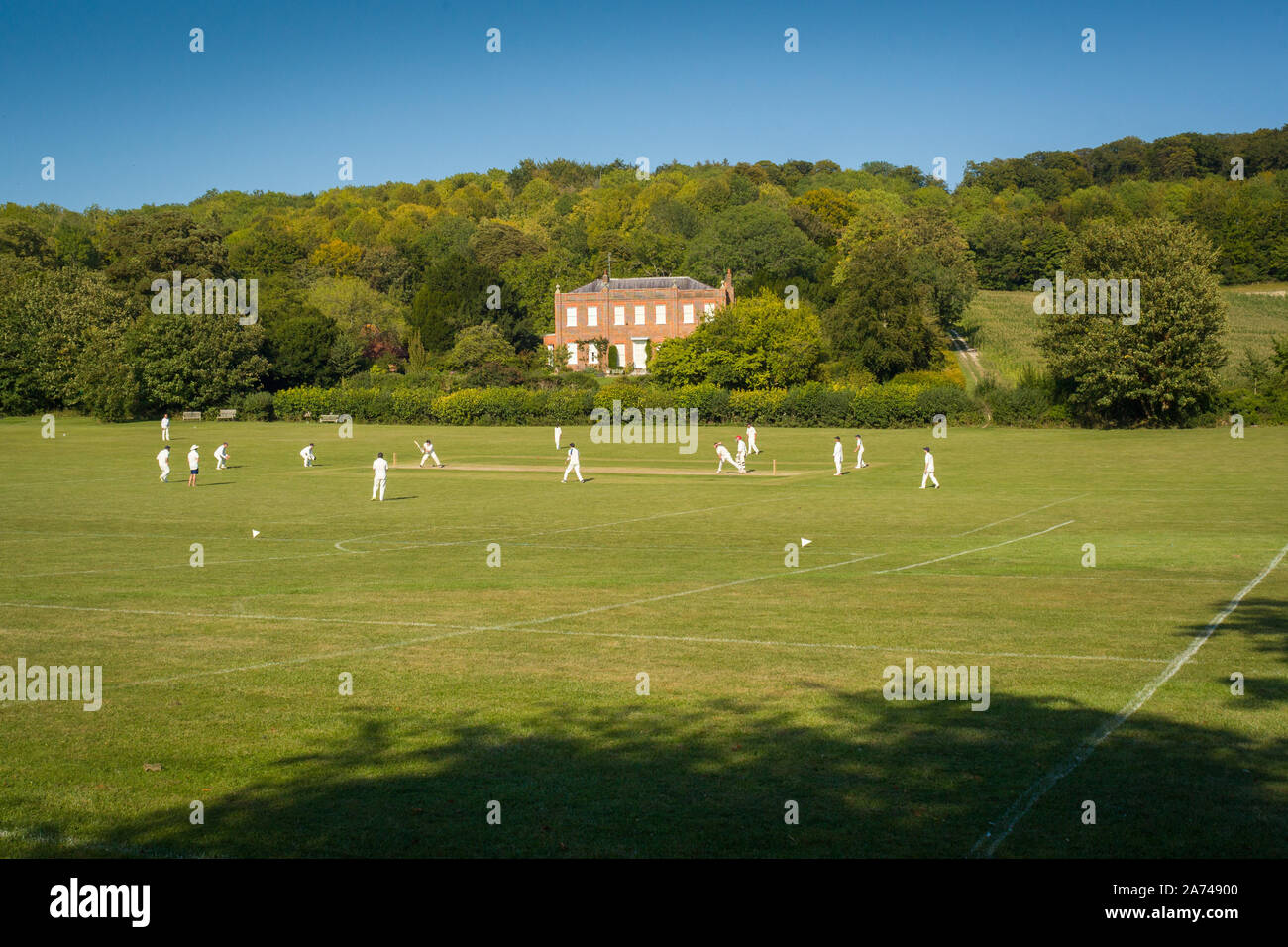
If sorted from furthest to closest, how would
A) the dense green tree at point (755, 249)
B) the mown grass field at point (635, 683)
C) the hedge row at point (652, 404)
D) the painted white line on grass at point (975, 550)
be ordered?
the dense green tree at point (755, 249) < the hedge row at point (652, 404) < the painted white line on grass at point (975, 550) < the mown grass field at point (635, 683)

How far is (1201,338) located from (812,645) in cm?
6491

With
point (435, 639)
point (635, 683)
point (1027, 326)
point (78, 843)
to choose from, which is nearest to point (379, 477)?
point (435, 639)

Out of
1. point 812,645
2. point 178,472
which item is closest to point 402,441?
point 178,472

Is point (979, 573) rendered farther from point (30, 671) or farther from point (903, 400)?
point (903, 400)

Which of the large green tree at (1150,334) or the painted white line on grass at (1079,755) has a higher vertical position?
the large green tree at (1150,334)

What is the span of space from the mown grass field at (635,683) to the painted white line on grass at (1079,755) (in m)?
0.09

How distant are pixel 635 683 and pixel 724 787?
424cm

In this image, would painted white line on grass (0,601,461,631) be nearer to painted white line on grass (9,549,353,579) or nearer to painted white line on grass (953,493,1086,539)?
painted white line on grass (9,549,353,579)

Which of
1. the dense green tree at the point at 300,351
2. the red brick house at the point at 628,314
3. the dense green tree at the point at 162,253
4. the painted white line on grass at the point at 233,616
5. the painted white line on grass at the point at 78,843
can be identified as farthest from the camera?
the red brick house at the point at 628,314

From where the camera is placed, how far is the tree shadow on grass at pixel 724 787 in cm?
869

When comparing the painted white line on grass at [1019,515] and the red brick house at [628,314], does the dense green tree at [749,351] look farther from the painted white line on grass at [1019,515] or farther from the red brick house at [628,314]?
the painted white line on grass at [1019,515]

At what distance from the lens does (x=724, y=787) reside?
998 cm

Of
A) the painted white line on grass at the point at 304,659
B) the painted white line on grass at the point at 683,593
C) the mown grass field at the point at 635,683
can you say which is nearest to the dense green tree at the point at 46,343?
the mown grass field at the point at 635,683

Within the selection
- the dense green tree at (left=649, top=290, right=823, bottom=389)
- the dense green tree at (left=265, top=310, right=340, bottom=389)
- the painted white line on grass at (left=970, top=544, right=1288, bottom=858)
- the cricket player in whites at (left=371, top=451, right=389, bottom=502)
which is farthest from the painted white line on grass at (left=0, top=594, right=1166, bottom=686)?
the dense green tree at (left=265, top=310, right=340, bottom=389)
